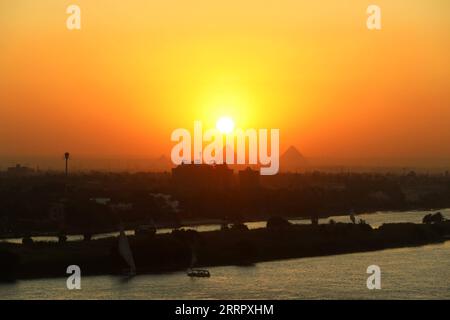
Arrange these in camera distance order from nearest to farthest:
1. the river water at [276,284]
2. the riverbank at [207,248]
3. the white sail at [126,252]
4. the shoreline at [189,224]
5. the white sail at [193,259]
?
1. the river water at [276,284]
2. the white sail at [126,252]
3. the riverbank at [207,248]
4. the white sail at [193,259]
5. the shoreline at [189,224]

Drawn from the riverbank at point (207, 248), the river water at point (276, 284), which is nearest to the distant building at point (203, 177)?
the riverbank at point (207, 248)

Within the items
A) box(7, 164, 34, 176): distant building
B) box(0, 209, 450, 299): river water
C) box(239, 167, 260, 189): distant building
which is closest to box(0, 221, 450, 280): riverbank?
box(0, 209, 450, 299): river water

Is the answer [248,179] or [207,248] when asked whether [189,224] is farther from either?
[248,179]

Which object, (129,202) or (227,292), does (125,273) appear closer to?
(227,292)

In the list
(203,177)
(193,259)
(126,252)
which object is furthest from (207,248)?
(203,177)

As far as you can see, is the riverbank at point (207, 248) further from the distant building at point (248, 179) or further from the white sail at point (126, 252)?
the distant building at point (248, 179)

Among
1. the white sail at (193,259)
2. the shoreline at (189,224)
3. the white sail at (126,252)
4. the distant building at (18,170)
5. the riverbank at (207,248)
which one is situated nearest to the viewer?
the white sail at (126,252)
